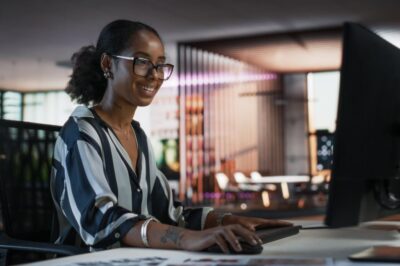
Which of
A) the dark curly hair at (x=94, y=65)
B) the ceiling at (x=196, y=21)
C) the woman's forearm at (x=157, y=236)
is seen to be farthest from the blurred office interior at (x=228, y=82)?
the woman's forearm at (x=157, y=236)

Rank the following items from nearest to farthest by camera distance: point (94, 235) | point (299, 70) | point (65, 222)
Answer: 1. point (94, 235)
2. point (65, 222)
3. point (299, 70)

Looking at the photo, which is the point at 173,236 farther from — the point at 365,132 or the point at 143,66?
the point at 143,66

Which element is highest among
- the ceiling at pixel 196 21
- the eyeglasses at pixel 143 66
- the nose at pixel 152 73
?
the ceiling at pixel 196 21

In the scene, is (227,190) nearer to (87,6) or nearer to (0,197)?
(87,6)

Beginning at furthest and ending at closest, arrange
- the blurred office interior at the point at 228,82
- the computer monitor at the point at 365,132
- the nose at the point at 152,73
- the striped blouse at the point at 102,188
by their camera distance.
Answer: the blurred office interior at the point at 228,82, the nose at the point at 152,73, the striped blouse at the point at 102,188, the computer monitor at the point at 365,132

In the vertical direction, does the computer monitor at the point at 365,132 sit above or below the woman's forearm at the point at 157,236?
above

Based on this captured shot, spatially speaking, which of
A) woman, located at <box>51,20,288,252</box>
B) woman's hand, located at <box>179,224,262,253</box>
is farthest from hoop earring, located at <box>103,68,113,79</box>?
woman's hand, located at <box>179,224,262,253</box>

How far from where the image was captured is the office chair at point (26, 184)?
1633 mm

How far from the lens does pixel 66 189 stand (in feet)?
4.67

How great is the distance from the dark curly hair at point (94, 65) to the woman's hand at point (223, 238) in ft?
2.07

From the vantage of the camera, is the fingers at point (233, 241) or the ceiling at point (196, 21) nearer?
the fingers at point (233, 241)

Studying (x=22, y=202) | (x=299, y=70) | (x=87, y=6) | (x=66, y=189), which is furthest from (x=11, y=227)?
(x=299, y=70)

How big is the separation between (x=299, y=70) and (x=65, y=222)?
541 inches

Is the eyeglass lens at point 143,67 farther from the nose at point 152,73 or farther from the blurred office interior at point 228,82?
the blurred office interior at point 228,82
